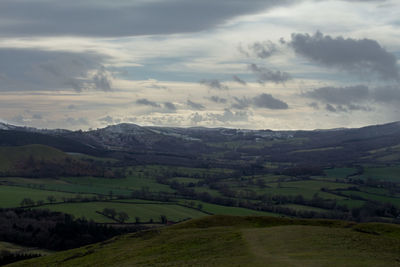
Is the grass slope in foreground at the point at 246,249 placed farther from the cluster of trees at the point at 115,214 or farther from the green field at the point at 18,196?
the green field at the point at 18,196

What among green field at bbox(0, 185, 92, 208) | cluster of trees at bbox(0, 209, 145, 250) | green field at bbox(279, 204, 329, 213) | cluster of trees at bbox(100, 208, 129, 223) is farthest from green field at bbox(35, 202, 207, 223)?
green field at bbox(279, 204, 329, 213)

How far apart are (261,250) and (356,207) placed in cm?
13115

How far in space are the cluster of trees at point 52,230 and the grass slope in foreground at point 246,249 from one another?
138ft

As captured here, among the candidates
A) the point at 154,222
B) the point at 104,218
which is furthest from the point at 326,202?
the point at 104,218

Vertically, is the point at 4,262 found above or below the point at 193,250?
below

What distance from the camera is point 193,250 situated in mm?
65500

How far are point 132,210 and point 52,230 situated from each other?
41971 millimetres

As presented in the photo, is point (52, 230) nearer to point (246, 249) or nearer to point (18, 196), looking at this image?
point (18, 196)

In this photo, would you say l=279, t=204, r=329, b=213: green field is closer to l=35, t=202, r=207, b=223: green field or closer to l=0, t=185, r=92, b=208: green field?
l=35, t=202, r=207, b=223: green field

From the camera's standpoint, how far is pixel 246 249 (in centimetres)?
6116

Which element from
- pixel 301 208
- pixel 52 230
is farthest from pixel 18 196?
pixel 301 208

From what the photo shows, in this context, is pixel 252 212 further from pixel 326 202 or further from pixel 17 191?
pixel 17 191

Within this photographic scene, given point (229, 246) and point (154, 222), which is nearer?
point (229, 246)

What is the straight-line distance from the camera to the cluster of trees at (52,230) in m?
123
